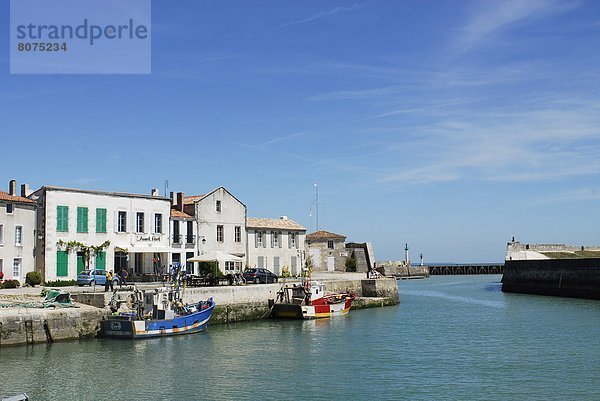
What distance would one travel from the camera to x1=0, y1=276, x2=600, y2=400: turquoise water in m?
Result: 21.4

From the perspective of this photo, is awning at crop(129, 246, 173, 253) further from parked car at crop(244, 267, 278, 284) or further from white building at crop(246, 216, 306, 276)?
white building at crop(246, 216, 306, 276)

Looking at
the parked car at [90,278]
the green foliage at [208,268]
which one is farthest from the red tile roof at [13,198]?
the green foliage at [208,268]

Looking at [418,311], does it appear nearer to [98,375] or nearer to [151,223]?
[151,223]

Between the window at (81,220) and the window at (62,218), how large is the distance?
74 cm

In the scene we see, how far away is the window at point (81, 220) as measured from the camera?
4397cm

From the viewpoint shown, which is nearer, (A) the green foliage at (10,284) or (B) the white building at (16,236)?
(A) the green foliage at (10,284)

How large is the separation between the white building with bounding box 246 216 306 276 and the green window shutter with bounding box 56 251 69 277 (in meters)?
16.3

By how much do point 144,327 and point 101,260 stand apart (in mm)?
14440

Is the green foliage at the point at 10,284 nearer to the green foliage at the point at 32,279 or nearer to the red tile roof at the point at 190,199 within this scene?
the green foliage at the point at 32,279

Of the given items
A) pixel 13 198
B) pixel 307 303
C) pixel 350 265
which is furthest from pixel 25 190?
pixel 350 265

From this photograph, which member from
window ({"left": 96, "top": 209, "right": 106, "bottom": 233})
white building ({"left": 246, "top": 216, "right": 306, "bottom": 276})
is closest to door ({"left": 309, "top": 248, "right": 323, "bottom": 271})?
white building ({"left": 246, "top": 216, "right": 306, "bottom": 276})

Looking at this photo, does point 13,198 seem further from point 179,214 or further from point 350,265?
point 350,265

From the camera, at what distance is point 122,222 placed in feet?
153

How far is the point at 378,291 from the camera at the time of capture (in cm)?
5056
